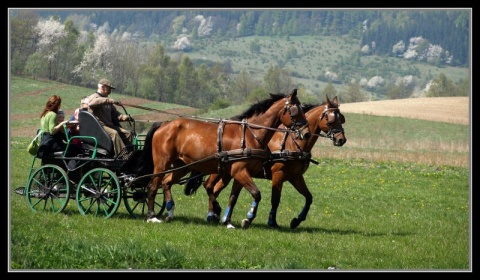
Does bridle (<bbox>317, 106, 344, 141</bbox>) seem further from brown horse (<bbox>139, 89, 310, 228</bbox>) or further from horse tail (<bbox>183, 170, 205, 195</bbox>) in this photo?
horse tail (<bbox>183, 170, 205, 195</bbox>)

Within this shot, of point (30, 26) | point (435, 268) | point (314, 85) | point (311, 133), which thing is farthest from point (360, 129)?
point (314, 85)

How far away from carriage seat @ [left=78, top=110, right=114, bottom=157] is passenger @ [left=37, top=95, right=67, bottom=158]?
1.22 feet

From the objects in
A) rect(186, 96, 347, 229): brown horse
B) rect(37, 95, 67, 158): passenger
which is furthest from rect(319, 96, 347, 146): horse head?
rect(37, 95, 67, 158): passenger

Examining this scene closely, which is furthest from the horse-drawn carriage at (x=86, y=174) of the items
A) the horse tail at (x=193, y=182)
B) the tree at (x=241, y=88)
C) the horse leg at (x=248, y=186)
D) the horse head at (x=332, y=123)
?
the tree at (x=241, y=88)

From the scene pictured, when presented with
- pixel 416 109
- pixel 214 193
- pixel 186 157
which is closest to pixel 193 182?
pixel 214 193

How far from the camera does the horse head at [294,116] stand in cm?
1388

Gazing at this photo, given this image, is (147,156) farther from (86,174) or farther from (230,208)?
(230,208)

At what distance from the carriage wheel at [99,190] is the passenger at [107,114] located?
58cm

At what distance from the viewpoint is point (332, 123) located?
14.6 m

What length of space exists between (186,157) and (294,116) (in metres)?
2.15

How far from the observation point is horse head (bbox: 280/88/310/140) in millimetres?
13883

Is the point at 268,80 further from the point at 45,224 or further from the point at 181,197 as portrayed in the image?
the point at 45,224

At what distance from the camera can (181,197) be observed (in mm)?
19422

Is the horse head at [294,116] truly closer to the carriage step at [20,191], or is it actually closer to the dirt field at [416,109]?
the carriage step at [20,191]
